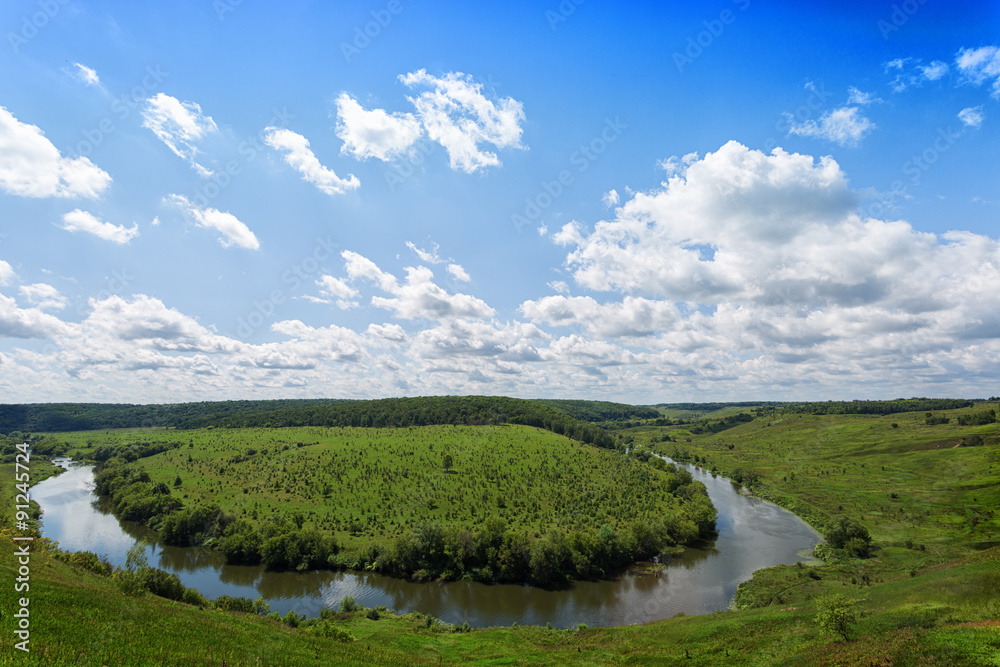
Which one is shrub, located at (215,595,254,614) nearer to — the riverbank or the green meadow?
the green meadow

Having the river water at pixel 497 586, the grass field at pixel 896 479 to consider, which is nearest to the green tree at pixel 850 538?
the river water at pixel 497 586

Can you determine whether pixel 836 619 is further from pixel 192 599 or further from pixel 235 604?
pixel 235 604

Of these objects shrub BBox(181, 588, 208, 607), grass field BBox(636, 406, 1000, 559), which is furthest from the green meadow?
shrub BBox(181, 588, 208, 607)

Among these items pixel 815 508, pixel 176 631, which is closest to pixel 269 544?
pixel 176 631

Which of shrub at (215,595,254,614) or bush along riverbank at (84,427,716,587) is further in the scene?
bush along riverbank at (84,427,716,587)

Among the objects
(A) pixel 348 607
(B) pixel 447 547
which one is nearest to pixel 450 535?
(B) pixel 447 547
